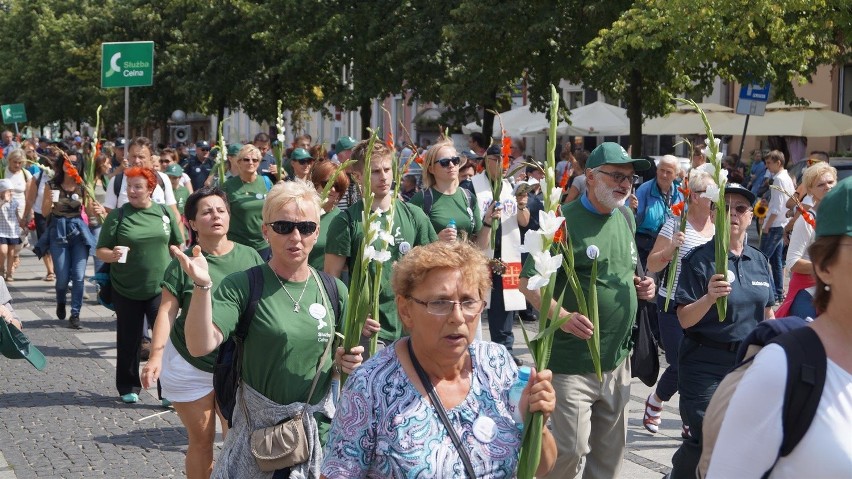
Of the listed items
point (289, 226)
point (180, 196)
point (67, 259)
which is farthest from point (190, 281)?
point (180, 196)

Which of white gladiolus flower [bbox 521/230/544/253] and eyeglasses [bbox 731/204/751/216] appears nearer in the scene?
white gladiolus flower [bbox 521/230/544/253]

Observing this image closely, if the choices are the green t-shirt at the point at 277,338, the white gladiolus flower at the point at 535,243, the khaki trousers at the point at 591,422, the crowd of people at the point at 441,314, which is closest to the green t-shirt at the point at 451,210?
the crowd of people at the point at 441,314

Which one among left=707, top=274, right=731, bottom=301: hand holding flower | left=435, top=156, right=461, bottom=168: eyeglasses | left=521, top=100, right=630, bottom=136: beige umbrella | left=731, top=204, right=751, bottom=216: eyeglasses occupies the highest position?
left=521, top=100, right=630, bottom=136: beige umbrella

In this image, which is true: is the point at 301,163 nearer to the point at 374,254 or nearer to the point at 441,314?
the point at 374,254

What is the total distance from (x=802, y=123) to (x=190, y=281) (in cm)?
2249

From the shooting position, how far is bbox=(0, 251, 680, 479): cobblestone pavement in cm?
734

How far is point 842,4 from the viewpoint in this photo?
16922 millimetres

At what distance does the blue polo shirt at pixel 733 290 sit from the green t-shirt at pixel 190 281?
206 centimetres

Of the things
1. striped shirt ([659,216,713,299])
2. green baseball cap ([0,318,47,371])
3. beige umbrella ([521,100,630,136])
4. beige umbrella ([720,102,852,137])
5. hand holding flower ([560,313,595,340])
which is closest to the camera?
hand holding flower ([560,313,595,340])

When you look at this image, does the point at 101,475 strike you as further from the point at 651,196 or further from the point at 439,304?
the point at 651,196

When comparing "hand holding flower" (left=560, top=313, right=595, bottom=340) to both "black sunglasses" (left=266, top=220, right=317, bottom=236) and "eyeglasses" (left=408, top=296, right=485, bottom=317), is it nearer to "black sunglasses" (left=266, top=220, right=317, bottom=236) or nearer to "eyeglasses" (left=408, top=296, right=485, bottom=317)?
"black sunglasses" (left=266, top=220, right=317, bottom=236)

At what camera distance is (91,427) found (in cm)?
846

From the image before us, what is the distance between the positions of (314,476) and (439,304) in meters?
1.48

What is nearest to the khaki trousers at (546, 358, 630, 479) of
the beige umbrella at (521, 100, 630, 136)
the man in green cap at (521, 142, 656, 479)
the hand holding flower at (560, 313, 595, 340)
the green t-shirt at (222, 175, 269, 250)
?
the man in green cap at (521, 142, 656, 479)
